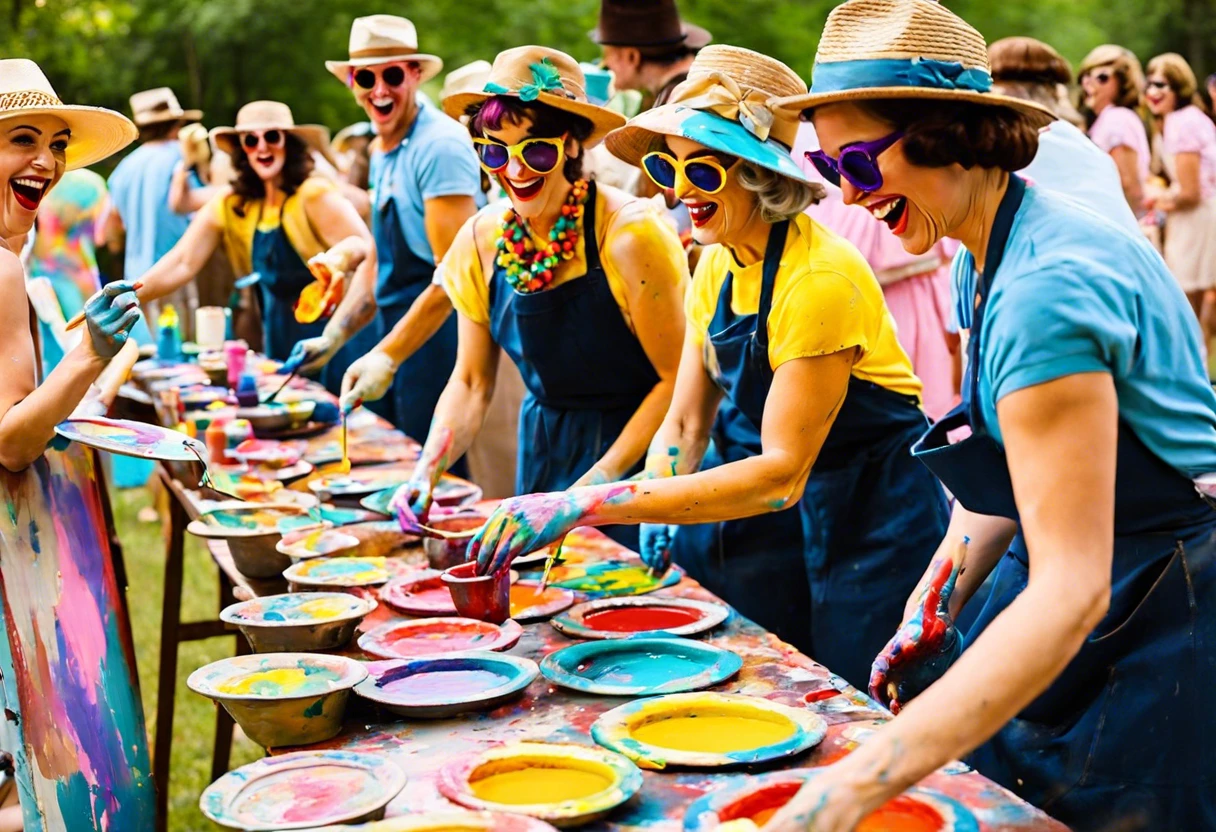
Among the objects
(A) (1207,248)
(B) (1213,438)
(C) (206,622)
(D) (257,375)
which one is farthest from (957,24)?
Answer: (A) (1207,248)

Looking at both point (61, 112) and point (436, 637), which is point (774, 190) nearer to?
point (436, 637)

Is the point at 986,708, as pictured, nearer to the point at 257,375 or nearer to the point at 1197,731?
the point at 1197,731

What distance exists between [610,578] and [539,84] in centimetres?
125

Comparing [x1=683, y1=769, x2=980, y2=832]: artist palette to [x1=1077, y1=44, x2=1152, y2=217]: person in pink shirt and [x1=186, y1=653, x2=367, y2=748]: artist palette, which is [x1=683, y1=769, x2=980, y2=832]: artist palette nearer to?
[x1=186, y1=653, x2=367, y2=748]: artist palette

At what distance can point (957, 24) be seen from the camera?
2131mm

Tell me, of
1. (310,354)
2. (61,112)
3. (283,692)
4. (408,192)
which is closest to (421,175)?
(408,192)

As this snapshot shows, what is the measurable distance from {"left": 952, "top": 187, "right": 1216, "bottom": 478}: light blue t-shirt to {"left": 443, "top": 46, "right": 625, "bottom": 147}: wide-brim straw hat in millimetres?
1622

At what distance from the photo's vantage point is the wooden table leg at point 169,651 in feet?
14.9

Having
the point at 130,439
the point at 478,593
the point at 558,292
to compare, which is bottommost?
the point at 478,593

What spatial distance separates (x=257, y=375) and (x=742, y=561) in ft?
10.3

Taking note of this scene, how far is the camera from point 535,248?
145 inches

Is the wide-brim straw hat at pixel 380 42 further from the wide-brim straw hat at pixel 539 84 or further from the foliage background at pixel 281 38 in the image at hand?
the foliage background at pixel 281 38

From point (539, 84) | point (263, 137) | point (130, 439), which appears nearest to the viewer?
point (130, 439)

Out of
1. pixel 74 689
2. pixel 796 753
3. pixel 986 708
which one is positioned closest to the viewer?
pixel 986 708
